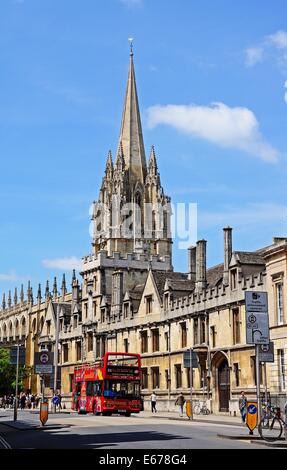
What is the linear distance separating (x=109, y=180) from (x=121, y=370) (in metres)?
64.7

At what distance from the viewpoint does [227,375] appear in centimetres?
4812

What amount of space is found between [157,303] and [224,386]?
13.1m

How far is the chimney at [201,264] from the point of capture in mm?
55219

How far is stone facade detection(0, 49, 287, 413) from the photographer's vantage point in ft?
149

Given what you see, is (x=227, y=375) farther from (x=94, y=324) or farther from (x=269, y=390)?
(x=94, y=324)

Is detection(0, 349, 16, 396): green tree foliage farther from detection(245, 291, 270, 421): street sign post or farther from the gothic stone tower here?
detection(245, 291, 270, 421): street sign post

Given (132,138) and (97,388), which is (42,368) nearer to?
(97,388)

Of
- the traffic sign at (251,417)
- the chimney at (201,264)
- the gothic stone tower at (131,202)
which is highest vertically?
the gothic stone tower at (131,202)

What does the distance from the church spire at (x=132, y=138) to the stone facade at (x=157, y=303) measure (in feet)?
0.47

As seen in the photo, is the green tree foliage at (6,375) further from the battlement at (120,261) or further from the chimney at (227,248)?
the chimney at (227,248)

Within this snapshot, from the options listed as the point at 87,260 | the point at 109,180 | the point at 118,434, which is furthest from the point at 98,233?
the point at 118,434

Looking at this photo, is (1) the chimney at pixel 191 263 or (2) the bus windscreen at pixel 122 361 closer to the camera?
(2) the bus windscreen at pixel 122 361

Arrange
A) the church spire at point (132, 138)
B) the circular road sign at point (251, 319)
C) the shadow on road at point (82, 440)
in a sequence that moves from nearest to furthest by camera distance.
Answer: the shadow on road at point (82, 440)
the circular road sign at point (251, 319)
the church spire at point (132, 138)

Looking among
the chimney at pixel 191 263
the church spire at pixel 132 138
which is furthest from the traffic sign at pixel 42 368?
the church spire at pixel 132 138
